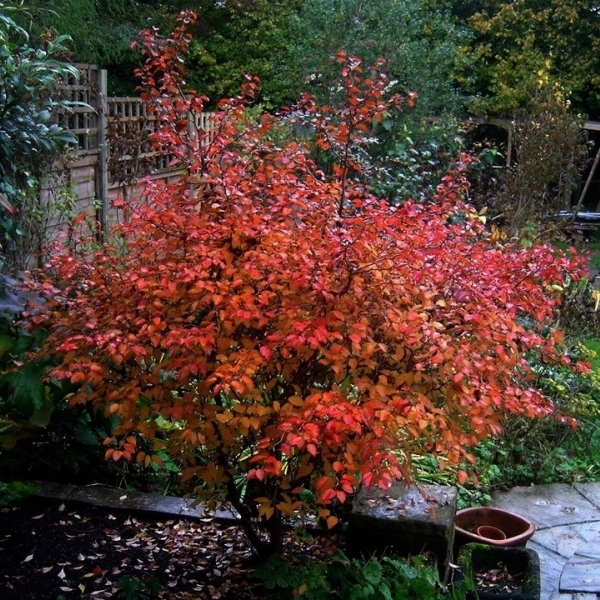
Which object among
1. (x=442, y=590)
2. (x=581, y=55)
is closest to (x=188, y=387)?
(x=442, y=590)

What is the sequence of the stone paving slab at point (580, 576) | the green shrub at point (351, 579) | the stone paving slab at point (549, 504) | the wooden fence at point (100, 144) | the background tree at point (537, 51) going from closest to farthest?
the green shrub at point (351, 579), the stone paving slab at point (580, 576), the stone paving slab at point (549, 504), the wooden fence at point (100, 144), the background tree at point (537, 51)

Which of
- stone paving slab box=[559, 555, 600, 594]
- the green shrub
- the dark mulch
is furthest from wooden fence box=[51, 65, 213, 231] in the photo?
stone paving slab box=[559, 555, 600, 594]

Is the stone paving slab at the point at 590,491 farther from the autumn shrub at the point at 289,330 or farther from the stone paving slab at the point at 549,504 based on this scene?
the autumn shrub at the point at 289,330

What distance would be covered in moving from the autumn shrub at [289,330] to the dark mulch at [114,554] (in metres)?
0.29

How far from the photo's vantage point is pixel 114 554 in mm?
3350

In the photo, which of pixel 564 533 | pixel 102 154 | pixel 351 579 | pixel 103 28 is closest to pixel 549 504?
pixel 564 533

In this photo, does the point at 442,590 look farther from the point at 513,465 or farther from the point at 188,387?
the point at 513,465

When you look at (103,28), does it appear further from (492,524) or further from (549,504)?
(492,524)

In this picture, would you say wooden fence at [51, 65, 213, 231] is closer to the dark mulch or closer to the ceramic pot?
the dark mulch

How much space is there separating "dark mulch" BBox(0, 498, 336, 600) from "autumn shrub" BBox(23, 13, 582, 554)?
0.96 ft

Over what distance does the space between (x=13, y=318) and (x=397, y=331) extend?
6.45 feet

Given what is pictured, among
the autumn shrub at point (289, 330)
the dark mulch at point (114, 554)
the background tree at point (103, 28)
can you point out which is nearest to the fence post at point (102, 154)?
the background tree at point (103, 28)

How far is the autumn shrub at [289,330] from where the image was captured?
2371 millimetres

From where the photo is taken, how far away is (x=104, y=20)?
13391mm
